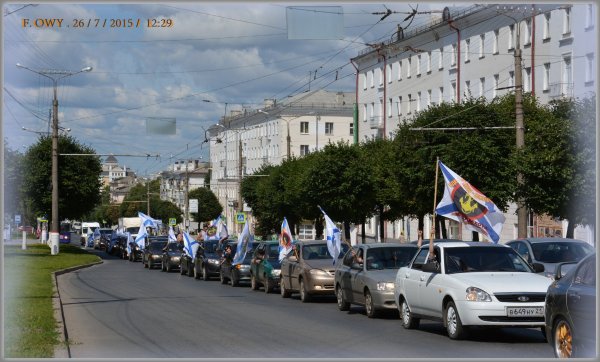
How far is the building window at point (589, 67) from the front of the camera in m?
49.7

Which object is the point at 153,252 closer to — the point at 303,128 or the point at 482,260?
the point at 482,260

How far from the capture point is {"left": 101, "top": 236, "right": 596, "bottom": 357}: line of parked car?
12453 millimetres

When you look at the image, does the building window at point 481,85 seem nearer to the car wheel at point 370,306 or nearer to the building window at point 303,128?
the car wheel at point 370,306

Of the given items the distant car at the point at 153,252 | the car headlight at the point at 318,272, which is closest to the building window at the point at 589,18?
the distant car at the point at 153,252

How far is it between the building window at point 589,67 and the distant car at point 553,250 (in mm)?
28155

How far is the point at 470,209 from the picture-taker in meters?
23.1

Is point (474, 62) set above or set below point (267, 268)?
above

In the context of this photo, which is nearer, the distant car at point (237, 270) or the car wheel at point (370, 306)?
the car wheel at point (370, 306)

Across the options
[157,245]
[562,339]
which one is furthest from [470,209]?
[157,245]

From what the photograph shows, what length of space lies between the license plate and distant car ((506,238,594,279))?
6.64 meters

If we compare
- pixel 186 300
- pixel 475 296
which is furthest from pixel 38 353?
pixel 186 300

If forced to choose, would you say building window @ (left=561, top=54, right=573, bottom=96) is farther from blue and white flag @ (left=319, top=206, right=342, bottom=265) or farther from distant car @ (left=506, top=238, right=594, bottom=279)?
distant car @ (left=506, top=238, right=594, bottom=279)

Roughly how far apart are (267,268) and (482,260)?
48.9ft

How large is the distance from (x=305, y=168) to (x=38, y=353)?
5375cm
